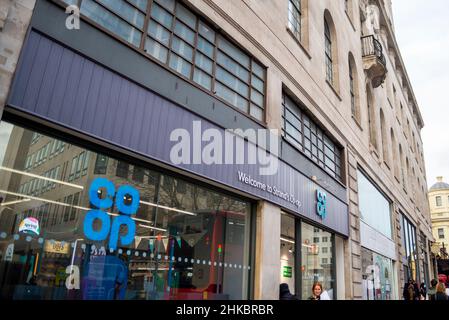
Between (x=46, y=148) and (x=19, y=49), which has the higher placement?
(x=19, y=49)

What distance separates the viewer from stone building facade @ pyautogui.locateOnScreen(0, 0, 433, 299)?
562 cm

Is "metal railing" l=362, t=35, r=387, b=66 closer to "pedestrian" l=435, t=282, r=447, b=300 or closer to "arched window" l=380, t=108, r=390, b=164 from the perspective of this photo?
"arched window" l=380, t=108, r=390, b=164

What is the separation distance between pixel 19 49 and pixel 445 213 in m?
87.3

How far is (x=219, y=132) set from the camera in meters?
7.98

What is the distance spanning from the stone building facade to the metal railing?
4.6 inches

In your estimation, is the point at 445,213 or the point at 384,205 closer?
the point at 384,205

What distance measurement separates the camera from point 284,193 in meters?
9.95

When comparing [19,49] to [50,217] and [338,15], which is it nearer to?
[50,217]

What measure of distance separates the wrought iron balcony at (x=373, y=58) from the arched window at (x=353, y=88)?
1.51m

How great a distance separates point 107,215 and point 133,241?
679 millimetres

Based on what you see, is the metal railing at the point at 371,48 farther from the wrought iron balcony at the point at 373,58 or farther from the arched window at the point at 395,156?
the arched window at the point at 395,156

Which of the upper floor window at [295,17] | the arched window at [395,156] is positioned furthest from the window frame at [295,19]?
the arched window at [395,156]
